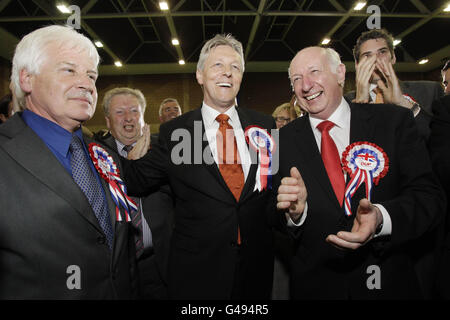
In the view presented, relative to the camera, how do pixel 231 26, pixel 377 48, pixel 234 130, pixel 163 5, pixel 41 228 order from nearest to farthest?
pixel 41 228
pixel 234 130
pixel 377 48
pixel 163 5
pixel 231 26

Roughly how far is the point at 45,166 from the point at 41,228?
234 millimetres

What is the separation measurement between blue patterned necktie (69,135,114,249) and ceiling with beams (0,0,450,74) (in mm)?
6226

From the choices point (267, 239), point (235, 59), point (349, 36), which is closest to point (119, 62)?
point (349, 36)

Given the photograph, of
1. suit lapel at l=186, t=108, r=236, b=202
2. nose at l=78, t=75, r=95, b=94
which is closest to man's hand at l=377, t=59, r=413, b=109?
suit lapel at l=186, t=108, r=236, b=202

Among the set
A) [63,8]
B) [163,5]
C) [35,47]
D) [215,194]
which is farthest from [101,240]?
[63,8]

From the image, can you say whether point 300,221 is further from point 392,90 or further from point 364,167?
point 392,90

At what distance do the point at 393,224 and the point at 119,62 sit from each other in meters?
9.47

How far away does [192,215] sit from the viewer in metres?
1.66

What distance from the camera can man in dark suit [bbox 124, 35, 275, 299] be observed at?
159 cm

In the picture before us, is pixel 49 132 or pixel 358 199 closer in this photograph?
pixel 49 132

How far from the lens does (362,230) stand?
3.69 feet

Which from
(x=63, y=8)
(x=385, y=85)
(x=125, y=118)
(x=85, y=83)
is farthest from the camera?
(x=63, y=8)

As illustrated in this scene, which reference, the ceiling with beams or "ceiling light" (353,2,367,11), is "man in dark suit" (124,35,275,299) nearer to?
the ceiling with beams
